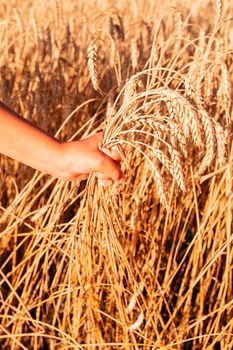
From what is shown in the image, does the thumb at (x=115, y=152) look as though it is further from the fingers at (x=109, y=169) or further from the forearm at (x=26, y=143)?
the forearm at (x=26, y=143)

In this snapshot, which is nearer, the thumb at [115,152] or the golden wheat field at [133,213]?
the thumb at [115,152]

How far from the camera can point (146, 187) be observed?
188 cm

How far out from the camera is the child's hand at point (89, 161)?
1362 millimetres

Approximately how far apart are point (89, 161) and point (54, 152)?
0.24 feet

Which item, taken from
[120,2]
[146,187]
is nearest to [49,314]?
[146,187]

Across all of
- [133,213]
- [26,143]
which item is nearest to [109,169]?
[26,143]

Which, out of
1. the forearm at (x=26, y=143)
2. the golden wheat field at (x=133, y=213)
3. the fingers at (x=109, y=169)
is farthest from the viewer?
the golden wheat field at (x=133, y=213)

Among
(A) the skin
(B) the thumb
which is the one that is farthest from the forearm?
(B) the thumb

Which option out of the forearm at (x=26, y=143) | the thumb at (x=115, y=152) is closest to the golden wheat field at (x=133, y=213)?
the thumb at (x=115, y=152)

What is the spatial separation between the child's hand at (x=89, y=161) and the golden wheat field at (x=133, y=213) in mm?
46

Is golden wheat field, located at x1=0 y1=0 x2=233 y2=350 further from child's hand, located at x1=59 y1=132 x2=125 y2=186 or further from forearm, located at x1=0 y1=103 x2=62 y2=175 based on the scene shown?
forearm, located at x1=0 y1=103 x2=62 y2=175

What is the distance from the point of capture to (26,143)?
1.30m

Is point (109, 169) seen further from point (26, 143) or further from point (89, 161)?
point (26, 143)

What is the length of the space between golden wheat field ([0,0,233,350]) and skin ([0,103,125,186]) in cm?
6
